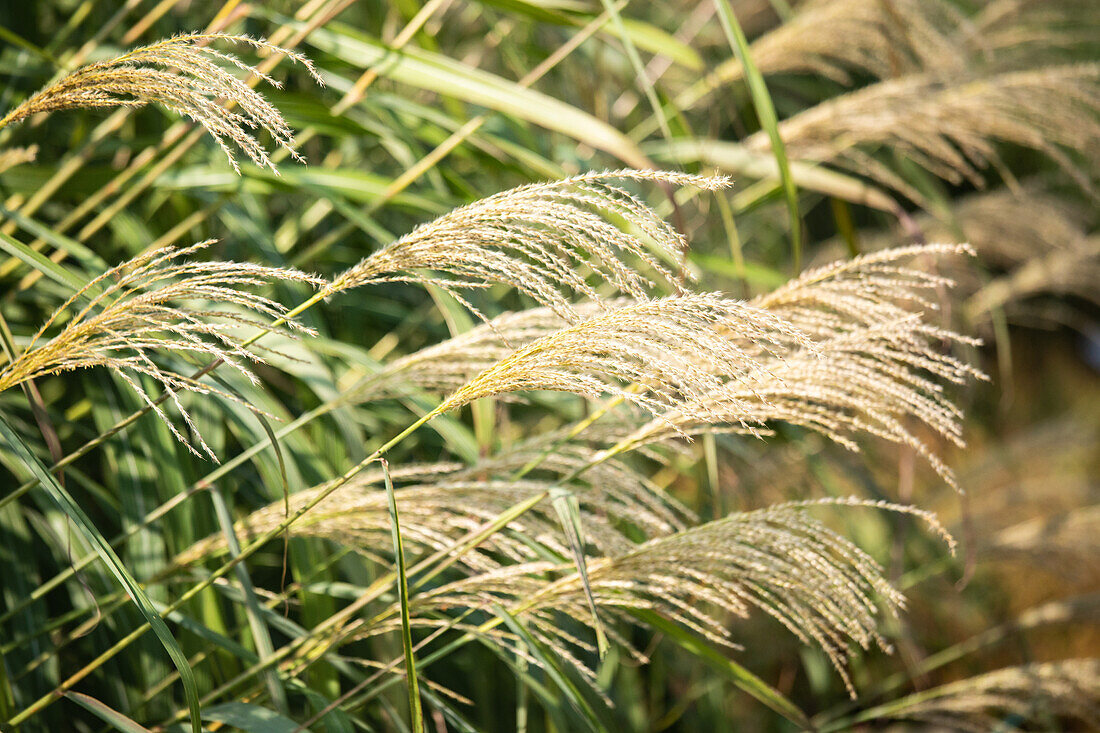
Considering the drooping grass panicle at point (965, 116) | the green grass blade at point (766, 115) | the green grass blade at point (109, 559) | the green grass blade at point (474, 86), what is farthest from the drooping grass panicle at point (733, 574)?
the drooping grass panicle at point (965, 116)

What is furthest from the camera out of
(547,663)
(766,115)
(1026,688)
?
(1026,688)

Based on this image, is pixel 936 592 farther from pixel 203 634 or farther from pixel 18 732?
pixel 18 732

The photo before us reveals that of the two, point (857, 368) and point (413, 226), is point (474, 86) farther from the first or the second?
point (857, 368)

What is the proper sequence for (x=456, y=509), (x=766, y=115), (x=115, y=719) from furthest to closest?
(x=766, y=115), (x=456, y=509), (x=115, y=719)

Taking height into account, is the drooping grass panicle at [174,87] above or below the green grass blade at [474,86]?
below

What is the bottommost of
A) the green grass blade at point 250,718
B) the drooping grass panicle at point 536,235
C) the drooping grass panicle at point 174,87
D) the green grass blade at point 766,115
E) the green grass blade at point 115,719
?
the green grass blade at point 250,718

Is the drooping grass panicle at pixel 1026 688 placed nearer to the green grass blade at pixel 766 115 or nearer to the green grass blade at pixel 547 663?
the green grass blade at pixel 547 663

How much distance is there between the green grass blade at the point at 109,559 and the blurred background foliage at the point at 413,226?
30 cm

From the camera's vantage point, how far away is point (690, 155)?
Result: 2.00 m

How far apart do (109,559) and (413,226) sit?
3.57 feet

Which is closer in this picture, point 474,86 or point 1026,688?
point 474,86

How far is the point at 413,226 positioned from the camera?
185 centimetres

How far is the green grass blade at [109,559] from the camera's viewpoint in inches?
35.6

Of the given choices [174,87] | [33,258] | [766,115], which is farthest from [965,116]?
[33,258]
